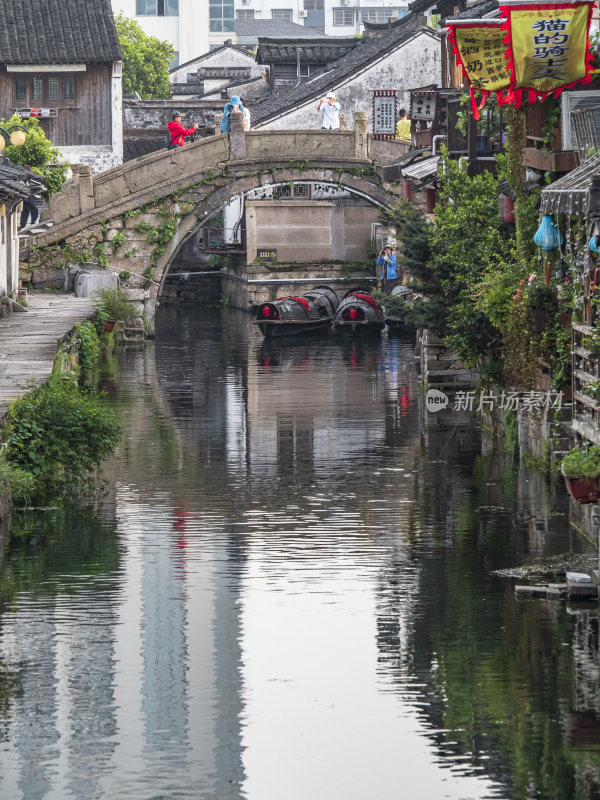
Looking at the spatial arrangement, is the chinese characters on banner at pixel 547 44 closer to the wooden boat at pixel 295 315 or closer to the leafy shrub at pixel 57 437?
the leafy shrub at pixel 57 437

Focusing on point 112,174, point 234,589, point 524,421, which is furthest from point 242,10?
point 234,589

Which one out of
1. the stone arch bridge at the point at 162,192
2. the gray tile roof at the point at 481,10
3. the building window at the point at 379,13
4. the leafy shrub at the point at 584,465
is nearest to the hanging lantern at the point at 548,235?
the leafy shrub at the point at 584,465

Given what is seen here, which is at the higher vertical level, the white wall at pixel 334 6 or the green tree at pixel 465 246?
the white wall at pixel 334 6

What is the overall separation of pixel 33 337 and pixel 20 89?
21206 mm

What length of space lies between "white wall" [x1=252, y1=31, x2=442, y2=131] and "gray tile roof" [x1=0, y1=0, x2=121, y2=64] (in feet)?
19.7

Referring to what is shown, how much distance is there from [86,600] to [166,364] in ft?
70.8

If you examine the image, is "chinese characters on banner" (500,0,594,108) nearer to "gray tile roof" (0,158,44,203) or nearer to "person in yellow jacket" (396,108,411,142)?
"gray tile roof" (0,158,44,203)

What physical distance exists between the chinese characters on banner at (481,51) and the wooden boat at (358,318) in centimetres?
2117

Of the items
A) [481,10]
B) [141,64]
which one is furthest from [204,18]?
[481,10]

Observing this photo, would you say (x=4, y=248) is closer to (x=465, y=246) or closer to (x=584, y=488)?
(x=465, y=246)

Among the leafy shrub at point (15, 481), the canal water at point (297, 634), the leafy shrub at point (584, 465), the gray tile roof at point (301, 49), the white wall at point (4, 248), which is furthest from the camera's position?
the gray tile roof at point (301, 49)

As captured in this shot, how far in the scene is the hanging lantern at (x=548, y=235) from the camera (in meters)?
19.6

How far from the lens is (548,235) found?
1964cm

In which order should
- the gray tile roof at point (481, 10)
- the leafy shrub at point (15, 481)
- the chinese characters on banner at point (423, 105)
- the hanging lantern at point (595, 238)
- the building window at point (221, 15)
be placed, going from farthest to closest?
the building window at point (221, 15)
the gray tile roof at point (481, 10)
the chinese characters on banner at point (423, 105)
the leafy shrub at point (15, 481)
the hanging lantern at point (595, 238)
